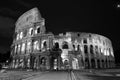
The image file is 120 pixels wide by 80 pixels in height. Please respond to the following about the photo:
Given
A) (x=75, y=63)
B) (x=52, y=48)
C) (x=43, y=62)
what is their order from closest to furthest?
(x=52, y=48)
(x=75, y=63)
(x=43, y=62)

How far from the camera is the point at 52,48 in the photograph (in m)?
29.8

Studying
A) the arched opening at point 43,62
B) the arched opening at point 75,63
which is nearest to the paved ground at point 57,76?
the arched opening at point 43,62

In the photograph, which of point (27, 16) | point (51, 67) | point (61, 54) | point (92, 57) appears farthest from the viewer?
point (27, 16)

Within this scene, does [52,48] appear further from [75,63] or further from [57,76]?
[57,76]

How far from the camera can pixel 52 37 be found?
3108 cm

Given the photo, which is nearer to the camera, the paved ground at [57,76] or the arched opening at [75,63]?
the paved ground at [57,76]

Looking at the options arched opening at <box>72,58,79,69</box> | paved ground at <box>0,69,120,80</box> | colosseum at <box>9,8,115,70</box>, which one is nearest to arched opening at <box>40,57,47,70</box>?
colosseum at <box>9,8,115,70</box>

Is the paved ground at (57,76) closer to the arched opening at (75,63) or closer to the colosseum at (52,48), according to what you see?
the colosseum at (52,48)

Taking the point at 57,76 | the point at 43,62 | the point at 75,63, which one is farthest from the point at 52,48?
the point at 57,76

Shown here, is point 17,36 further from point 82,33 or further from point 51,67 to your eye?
point 82,33

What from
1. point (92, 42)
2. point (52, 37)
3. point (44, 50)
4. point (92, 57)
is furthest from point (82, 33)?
point (44, 50)

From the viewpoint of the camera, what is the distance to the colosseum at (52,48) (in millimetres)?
29609

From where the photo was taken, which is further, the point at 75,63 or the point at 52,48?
the point at 75,63

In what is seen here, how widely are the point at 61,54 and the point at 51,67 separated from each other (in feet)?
13.8
